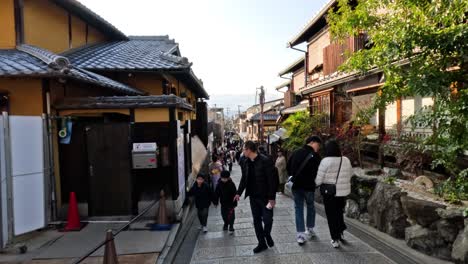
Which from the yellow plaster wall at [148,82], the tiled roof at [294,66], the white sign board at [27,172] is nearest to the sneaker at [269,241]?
the white sign board at [27,172]

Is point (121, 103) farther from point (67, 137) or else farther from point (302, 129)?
point (302, 129)

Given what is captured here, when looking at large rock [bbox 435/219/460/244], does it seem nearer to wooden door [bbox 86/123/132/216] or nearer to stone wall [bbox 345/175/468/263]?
stone wall [bbox 345/175/468/263]

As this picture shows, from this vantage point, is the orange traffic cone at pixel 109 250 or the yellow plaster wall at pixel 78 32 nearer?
the orange traffic cone at pixel 109 250

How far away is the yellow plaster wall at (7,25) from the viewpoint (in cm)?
883

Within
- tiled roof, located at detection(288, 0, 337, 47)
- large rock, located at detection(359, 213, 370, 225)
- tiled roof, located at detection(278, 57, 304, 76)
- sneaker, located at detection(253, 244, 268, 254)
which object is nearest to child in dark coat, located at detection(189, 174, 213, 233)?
sneaker, located at detection(253, 244, 268, 254)

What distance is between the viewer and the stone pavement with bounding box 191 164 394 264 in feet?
19.2

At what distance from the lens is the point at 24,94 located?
771 cm

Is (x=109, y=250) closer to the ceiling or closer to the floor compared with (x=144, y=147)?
closer to the floor

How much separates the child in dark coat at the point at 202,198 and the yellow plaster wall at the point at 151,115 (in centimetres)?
155

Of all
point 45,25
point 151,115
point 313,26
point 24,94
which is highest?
point 313,26

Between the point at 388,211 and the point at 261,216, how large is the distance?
246 cm

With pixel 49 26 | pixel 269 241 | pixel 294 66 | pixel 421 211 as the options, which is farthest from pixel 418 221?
pixel 294 66

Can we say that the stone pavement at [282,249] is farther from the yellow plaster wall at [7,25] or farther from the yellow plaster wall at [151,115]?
the yellow plaster wall at [7,25]

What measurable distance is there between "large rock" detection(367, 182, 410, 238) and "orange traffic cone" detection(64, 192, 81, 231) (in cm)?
610
